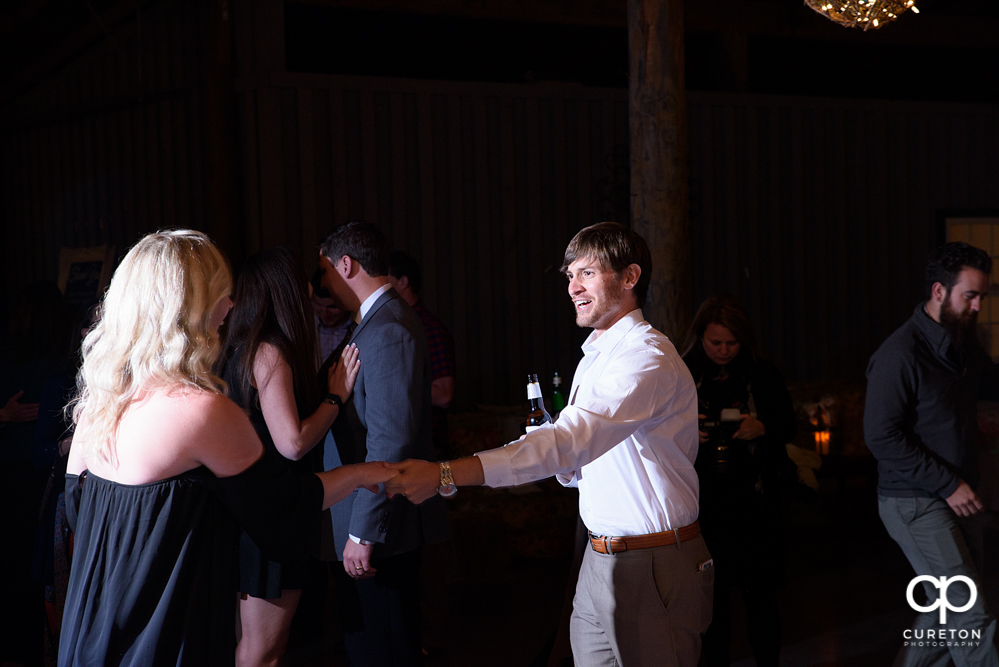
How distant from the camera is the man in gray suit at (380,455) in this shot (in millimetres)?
2434

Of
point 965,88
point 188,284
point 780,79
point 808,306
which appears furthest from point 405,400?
point 965,88

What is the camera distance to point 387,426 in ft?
8.02

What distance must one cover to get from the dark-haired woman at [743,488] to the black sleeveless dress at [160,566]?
6.49 ft

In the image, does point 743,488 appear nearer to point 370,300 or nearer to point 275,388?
point 370,300

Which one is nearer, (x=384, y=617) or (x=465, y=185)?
(x=384, y=617)

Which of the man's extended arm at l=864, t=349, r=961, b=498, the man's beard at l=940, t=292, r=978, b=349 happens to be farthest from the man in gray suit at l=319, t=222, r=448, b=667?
the man's beard at l=940, t=292, r=978, b=349

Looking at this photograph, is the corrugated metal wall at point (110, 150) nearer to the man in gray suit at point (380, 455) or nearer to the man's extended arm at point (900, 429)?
the man in gray suit at point (380, 455)

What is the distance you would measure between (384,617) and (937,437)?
193 centimetres

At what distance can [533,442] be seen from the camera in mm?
1859

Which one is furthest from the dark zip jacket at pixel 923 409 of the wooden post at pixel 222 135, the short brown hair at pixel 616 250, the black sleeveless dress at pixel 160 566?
the wooden post at pixel 222 135

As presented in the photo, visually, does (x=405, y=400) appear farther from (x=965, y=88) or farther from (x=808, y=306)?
(x=965, y=88)

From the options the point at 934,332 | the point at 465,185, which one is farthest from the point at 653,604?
the point at 465,185

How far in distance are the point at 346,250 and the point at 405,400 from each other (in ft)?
1.76

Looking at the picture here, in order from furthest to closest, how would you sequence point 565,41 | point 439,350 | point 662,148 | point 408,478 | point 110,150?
point 565,41, point 110,150, point 662,148, point 439,350, point 408,478
